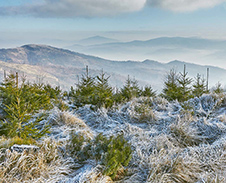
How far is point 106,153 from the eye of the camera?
290 centimetres

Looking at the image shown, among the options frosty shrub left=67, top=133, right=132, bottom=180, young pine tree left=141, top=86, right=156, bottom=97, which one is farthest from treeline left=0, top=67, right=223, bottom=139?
young pine tree left=141, top=86, right=156, bottom=97

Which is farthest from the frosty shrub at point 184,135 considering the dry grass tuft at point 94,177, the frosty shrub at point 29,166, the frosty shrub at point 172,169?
the frosty shrub at point 29,166

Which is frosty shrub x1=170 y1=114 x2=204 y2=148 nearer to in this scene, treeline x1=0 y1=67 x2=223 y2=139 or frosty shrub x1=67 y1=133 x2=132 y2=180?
frosty shrub x1=67 y1=133 x2=132 y2=180

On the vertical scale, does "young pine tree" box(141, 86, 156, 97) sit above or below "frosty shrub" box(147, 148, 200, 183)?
above

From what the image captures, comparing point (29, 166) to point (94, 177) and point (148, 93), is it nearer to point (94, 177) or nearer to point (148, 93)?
point (94, 177)

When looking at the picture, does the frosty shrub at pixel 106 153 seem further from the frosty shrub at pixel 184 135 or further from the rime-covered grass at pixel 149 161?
the frosty shrub at pixel 184 135

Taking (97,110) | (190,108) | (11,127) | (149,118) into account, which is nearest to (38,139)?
(11,127)

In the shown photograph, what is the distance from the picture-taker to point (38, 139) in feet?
14.0

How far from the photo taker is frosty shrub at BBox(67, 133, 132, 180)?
2.77 metres

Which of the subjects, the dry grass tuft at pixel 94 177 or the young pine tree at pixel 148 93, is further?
the young pine tree at pixel 148 93

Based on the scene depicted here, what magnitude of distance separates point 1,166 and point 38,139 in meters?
1.56

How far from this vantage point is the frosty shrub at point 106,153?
9.09ft

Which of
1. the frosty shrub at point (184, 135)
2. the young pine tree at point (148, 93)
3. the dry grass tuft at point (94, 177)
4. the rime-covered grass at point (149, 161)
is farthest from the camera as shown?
the young pine tree at point (148, 93)

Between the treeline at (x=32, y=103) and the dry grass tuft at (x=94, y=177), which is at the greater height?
the treeline at (x=32, y=103)
